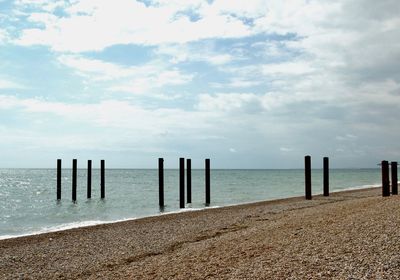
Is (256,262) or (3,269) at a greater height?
(256,262)

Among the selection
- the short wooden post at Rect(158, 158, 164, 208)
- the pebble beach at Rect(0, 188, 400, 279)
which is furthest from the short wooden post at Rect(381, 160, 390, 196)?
the short wooden post at Rect(158, 158, 164, 208)

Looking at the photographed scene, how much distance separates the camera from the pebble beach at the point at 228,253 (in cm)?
669

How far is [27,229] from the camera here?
18516 millimetres

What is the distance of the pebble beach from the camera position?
6.69 m

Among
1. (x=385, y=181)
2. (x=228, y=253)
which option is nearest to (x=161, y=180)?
(x=385, y=181)

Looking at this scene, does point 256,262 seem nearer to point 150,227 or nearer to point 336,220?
point 336,220

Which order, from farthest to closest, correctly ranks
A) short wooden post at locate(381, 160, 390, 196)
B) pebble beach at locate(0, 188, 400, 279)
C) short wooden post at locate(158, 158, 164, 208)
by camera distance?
short wooden post at locate(158, 158, 164, 208), short wooden post at locate(381, 160, 390, 196), pebble beach at locate(0, 188, 400, 279)

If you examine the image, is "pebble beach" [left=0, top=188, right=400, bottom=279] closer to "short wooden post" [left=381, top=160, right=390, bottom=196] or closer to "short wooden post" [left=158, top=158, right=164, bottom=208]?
"short wooden post" [left=381, top=160, right=390, bottom=196]

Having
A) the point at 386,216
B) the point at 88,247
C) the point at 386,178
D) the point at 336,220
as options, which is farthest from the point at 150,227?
the point at 386,178

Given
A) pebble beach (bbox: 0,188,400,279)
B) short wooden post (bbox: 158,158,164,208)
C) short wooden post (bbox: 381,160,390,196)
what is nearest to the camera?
pebble beach (bbox: 0,188,400,279)

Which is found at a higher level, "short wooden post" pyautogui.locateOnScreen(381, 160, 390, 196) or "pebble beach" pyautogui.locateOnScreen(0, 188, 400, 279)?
"short wooden post" pyautogui.locateOnScreen(381, 160, 390, 196)

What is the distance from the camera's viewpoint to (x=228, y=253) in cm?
838

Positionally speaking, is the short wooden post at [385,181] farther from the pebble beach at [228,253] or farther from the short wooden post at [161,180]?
the short wooden post at [161,180]

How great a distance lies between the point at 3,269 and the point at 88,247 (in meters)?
2.38
